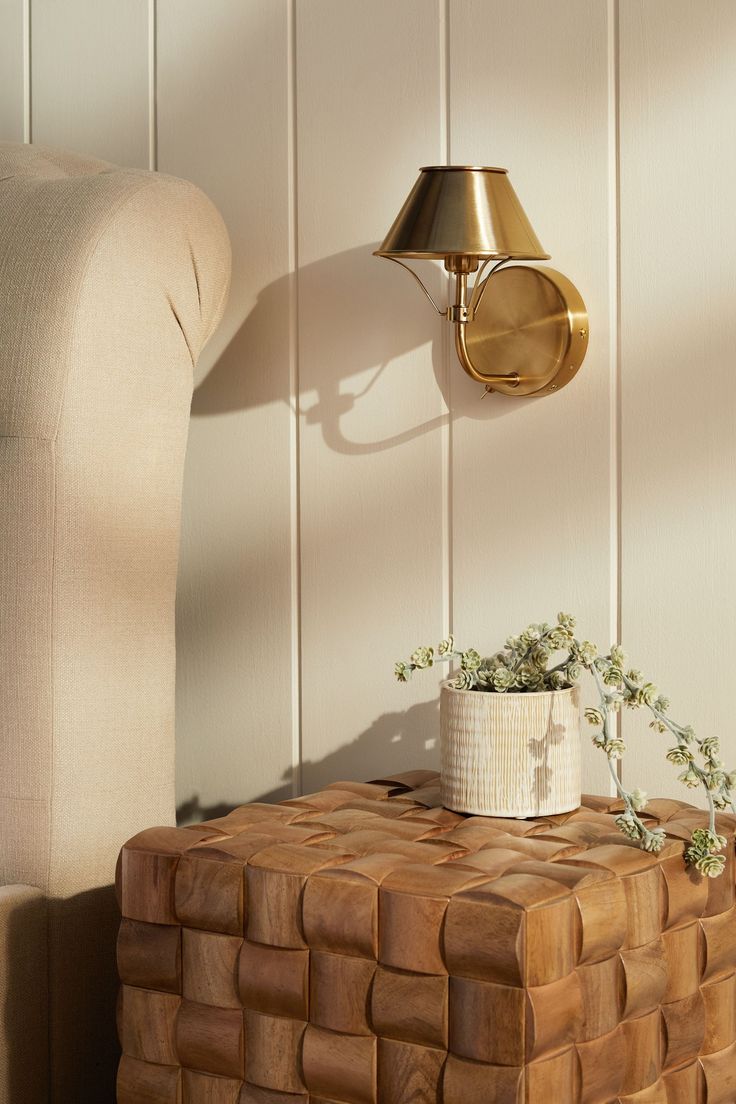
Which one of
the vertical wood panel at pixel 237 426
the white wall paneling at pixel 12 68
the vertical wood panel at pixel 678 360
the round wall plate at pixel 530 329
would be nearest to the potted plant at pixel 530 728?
the vertical wood panel at pixel 678 360

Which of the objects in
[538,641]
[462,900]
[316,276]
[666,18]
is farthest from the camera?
[316,276]

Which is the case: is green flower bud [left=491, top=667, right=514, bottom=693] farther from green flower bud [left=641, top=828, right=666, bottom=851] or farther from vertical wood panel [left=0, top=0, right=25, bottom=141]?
vertical wood panel [left=0, top=0, right=25, bottom=141]

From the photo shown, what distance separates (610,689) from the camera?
135 centimetres

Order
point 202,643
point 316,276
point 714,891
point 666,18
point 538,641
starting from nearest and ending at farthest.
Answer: point 714,891, point 538,641, point 666,18, point 316,276, point 202,643

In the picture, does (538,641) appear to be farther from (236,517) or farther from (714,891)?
(236,517)

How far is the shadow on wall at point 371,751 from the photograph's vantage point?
56.6 inches

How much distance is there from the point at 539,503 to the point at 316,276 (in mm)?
395

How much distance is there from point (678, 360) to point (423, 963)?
68 centimetres

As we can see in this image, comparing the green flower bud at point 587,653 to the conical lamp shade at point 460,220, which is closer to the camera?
the green flower bud at point 587,653

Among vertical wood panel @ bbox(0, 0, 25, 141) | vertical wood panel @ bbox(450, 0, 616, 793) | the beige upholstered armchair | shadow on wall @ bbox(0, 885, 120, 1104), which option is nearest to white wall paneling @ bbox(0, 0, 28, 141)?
vertical wood panel @ bbox(0, 0, 25, 141)

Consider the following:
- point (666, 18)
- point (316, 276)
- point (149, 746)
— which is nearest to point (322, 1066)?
point (149, 746)

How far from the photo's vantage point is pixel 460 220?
1.23 meters

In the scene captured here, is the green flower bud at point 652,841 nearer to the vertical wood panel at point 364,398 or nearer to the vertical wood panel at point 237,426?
the vertical wood panel at point 364,398

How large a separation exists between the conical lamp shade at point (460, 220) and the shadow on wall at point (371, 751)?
1.69 ft
